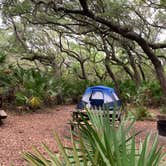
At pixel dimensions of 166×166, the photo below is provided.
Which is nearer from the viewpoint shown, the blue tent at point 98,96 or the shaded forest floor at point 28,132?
the shaded forest floor at point 28,132

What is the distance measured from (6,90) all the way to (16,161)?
7289mm

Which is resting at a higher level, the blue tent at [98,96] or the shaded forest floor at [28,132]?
the blue tent at [98,96]

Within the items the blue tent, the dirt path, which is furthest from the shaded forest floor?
the blue tent

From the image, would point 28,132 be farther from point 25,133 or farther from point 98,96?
point 98,96

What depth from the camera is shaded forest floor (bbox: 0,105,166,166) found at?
20.1ft

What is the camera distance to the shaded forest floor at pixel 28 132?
613 centimetres

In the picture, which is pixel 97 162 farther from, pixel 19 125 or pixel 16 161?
pixel 19 125

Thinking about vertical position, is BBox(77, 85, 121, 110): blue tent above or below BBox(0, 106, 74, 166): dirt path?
above

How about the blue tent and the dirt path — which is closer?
the dirt path

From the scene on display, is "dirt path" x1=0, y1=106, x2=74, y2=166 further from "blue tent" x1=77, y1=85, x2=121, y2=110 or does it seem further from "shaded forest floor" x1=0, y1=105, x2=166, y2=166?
"blue tent" x1=77, y1=85, x2=121, y2=110

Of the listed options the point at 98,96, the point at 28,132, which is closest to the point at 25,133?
the point at 28,132

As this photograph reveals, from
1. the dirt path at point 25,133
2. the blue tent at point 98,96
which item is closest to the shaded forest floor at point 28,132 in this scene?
the dirt path at point 25,133

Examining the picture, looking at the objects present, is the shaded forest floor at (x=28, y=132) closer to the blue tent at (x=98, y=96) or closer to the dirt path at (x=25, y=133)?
the dirt path at (x=25, y=133)

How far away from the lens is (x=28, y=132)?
8391mm
